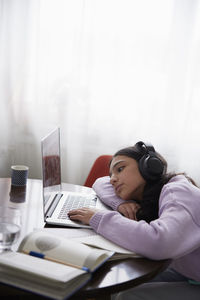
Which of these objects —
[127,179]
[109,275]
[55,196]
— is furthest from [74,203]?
[109,275]

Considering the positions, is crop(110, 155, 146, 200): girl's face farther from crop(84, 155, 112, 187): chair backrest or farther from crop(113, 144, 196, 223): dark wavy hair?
crop(84, 155, 112, 187): chair backrest

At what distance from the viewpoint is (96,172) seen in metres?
2.11

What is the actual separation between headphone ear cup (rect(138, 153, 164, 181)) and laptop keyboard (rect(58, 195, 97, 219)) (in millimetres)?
272

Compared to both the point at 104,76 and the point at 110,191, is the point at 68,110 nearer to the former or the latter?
the point at 104,76

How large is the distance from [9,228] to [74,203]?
1.80ft

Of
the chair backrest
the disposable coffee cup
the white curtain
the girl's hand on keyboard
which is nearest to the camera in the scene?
the girl's hand on keyboard

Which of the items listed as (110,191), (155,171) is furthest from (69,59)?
(155,171)

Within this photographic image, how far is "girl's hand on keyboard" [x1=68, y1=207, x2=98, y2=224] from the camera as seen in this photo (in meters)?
1.22

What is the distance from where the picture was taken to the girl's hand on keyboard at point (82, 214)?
4.00 feet

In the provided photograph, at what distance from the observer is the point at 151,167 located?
1364mm

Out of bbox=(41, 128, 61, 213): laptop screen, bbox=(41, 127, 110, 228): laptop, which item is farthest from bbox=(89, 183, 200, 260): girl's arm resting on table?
bbox=(41, 128, 61, 213): laptop screen

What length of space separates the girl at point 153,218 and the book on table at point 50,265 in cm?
12

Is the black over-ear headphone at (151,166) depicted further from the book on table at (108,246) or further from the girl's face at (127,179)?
the book on table at (108,246)

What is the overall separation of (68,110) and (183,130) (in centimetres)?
80
